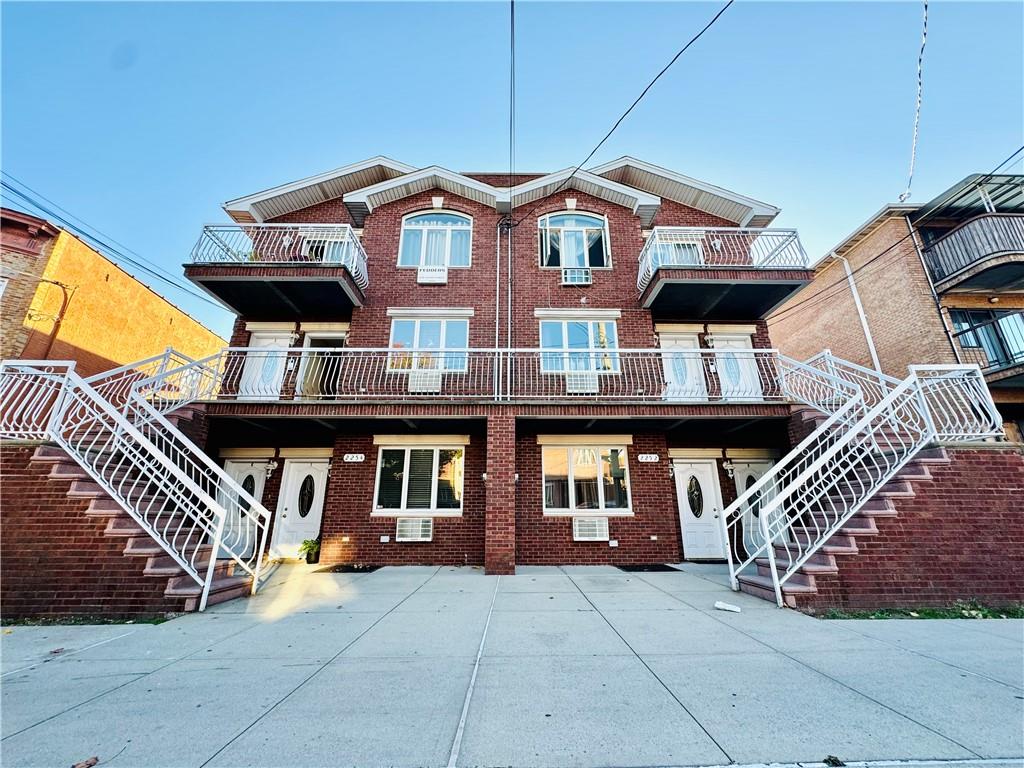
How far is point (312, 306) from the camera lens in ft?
33.2

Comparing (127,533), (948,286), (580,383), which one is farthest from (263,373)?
(948,286)

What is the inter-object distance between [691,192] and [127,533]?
48.3 feet

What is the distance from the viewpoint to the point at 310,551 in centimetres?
881

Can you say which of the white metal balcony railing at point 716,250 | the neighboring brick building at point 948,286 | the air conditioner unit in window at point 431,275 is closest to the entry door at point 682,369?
the white metal balcony railing at point 716,250

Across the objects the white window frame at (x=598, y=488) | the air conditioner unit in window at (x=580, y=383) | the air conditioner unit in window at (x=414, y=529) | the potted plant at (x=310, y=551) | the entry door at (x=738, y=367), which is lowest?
the potted plant at (x=310, y=551)

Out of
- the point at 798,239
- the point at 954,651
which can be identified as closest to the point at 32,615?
the point at 954,651

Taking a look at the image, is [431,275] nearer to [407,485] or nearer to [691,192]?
[407,485]

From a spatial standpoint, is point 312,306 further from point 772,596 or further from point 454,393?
point 772,596

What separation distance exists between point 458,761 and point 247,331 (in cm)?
1129

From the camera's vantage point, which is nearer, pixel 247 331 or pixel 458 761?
pixel 458 761

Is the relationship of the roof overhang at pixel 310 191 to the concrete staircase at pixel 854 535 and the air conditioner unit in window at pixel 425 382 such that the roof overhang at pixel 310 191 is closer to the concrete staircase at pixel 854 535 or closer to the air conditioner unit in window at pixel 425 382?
the air conditioner unit in window at pixel 425 382

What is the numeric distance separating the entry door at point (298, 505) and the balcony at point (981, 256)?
18.4 m

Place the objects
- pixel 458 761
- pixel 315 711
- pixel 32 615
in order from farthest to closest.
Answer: pixel 32 615, pixel 315 711, pixel 458 761

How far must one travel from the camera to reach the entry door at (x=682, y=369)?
9.61 metres
